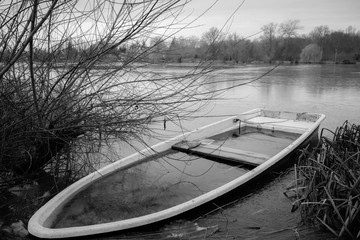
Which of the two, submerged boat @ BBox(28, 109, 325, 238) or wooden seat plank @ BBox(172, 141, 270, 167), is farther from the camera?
wooden seat plank @ BBox(172, 141, 270, 167)

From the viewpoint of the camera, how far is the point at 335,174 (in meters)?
3.39

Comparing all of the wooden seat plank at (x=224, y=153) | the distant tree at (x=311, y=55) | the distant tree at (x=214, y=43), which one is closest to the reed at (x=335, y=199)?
the wooden seat plank at (x=224, y=153)

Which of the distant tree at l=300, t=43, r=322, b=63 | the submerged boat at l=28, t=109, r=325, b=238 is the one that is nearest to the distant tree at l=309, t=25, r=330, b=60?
the distant tree at l=300, t=43, r=322, b=63

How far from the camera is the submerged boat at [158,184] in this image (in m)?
3.13

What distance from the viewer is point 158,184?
4.24m

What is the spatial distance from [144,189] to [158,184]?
251 mm

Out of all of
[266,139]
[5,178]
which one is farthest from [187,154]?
[5,178]

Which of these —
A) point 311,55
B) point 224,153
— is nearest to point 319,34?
point 311,55

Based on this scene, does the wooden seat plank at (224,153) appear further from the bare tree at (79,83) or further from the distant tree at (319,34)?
the distant tree at (319,34)

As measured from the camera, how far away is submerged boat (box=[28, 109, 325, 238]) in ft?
10.3

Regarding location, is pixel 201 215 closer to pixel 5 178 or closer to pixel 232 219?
pixel 232 219

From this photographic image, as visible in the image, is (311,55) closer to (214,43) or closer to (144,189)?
(144,189)

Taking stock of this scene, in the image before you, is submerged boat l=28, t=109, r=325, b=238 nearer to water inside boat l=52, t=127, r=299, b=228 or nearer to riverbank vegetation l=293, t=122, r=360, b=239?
water inside boat l=52, t=127, r=299, b=228

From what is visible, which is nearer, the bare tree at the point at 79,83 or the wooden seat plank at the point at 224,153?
the bare tree at the point at 79,83
